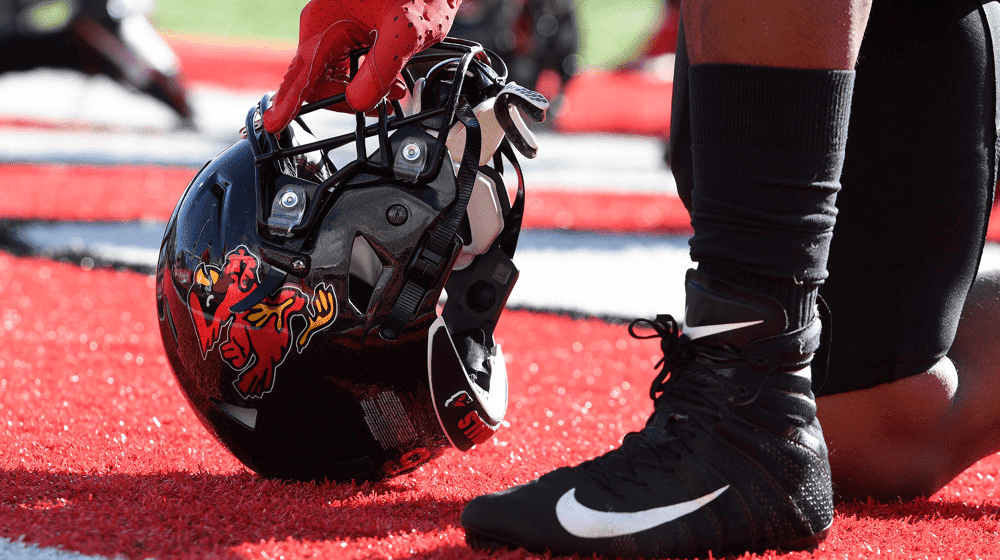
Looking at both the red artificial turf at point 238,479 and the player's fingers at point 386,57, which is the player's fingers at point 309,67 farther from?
the red artificial turf at point 238,479

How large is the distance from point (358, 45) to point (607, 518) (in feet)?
2.26

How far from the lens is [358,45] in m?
1.39

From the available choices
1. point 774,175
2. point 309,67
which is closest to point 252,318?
point 309,67

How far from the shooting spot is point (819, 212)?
1135 millimetres

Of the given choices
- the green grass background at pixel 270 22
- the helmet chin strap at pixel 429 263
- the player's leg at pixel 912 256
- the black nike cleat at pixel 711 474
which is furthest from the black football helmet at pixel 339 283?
the green grass background at pixel 270 22

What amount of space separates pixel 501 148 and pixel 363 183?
0.29 m

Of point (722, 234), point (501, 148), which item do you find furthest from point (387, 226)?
point (722, 234)

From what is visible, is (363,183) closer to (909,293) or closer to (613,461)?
(613,461)

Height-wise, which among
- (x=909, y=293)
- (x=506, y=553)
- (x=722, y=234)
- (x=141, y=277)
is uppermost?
(x=722, y=234)

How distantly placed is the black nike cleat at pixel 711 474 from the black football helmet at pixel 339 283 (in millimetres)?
240

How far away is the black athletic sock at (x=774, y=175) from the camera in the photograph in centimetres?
112

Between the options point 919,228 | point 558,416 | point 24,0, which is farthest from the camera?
point 24,0

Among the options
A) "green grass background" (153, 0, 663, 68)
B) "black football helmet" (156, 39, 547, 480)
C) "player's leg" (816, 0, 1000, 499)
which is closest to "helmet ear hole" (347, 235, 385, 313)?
"black football helmet" (156, 39, 547, 480)

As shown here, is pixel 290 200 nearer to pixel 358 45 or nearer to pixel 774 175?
pixel 358 45
